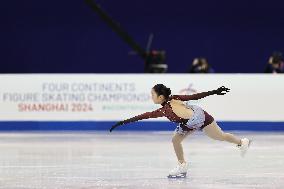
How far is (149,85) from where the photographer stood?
1638 centimetres

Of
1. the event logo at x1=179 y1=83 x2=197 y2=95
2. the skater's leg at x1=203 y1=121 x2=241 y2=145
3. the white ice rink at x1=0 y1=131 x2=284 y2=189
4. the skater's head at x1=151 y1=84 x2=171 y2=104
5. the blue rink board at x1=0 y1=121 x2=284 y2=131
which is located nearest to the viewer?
the white ice rink at x1=0 y1=131 x2=284 y2=189

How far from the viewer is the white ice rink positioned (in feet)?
27.5

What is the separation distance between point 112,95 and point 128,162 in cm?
587

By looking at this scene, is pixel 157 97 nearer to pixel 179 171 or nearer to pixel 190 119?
pixel 190 119

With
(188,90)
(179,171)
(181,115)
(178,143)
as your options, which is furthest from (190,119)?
(188,90)

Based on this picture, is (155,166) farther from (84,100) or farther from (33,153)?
(84,100)
